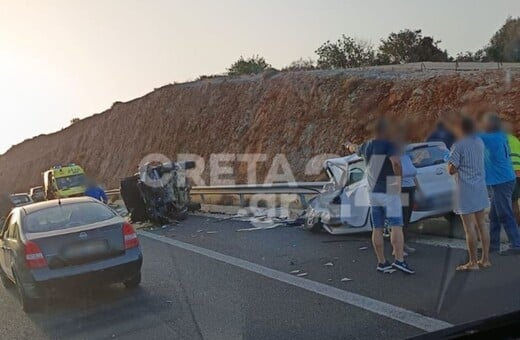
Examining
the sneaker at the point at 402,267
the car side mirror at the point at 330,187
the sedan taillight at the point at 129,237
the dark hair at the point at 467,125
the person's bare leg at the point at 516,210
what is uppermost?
the dark hair at the point at 467,125

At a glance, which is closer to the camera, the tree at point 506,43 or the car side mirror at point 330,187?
the car side mirror at point 330,187

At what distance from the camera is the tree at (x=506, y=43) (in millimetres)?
35625

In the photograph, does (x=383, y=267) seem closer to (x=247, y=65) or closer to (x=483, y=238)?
(x=483, y=238)

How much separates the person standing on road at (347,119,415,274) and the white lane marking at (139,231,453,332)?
3.04ft

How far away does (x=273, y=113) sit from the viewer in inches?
1380

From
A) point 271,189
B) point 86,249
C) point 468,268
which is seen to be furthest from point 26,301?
point 271,189

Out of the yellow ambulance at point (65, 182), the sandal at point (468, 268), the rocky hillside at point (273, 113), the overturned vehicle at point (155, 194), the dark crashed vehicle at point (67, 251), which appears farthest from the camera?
the yellow ambulance at point (65, 182)

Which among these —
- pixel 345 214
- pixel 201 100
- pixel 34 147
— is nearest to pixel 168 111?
pixel 201 100

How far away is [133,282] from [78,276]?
115 cm

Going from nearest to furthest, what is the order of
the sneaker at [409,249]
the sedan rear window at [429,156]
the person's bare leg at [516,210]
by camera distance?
the sneaker at [409,249] < the person's bare leg at [516,210] < the sedan rear window at [429,156]

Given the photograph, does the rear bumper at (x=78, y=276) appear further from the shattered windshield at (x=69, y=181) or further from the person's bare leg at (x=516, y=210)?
the shattered windshield at (x=69, y=181)

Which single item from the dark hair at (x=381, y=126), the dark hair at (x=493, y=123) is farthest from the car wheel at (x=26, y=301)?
the dark hair at (x=493, y=123)

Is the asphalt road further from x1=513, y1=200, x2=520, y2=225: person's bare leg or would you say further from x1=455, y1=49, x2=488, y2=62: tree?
x1=455, y1=49, x2=488, y2=62: tree

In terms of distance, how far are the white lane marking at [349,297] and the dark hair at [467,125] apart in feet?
8.17
